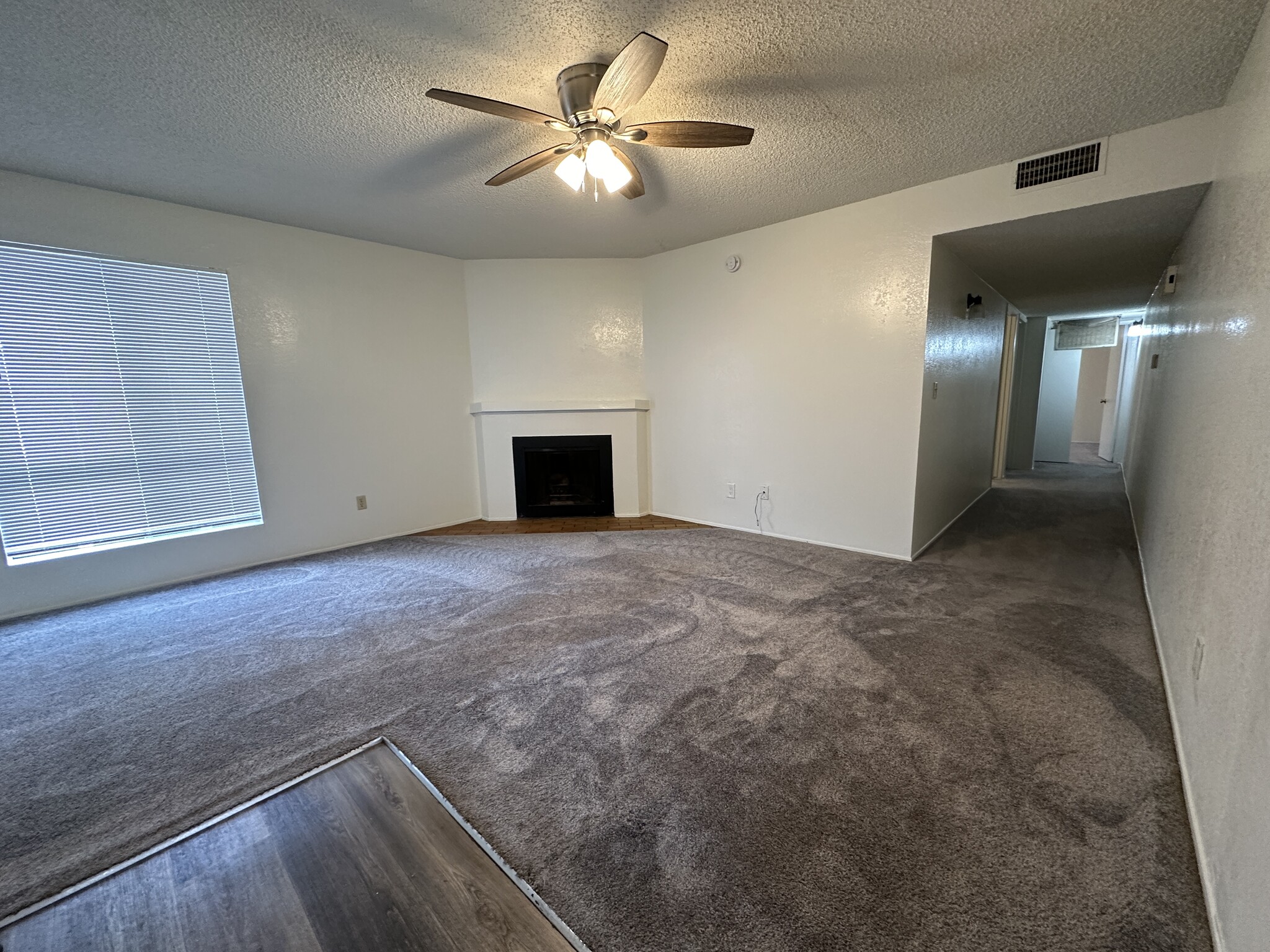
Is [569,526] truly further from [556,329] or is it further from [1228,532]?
[1228,532]

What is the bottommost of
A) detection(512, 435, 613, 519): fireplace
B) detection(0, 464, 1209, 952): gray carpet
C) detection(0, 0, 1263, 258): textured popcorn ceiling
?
detection(0, 464, 1209, 952): gray carpet

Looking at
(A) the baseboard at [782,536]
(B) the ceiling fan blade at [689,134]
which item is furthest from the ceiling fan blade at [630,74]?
(A) the baseboard at [782,536]

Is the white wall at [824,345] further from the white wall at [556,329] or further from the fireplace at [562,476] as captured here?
the fireplace at [562,476]

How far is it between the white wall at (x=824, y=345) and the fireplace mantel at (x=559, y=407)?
0.35 metres

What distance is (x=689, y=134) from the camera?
207 cm

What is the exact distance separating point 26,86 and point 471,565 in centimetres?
301

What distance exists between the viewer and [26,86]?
6.46 feet

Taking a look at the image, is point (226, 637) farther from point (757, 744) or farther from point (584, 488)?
point (584, 488)

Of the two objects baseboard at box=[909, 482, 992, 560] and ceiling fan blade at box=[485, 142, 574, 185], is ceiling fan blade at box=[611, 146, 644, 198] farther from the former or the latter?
baseboard at box=[909, 482, 992, 560]

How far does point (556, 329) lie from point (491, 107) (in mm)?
2985

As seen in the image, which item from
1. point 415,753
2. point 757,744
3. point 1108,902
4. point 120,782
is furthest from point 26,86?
point 1108,902

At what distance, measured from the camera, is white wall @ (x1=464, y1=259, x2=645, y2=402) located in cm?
472

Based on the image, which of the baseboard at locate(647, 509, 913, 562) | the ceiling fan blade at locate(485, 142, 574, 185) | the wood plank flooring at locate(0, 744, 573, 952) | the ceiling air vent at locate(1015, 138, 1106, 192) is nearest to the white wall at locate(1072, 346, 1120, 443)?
the baseboard at locate(647, 509, 913, 562)

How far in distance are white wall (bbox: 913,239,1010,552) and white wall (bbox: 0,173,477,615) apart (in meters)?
3.92
